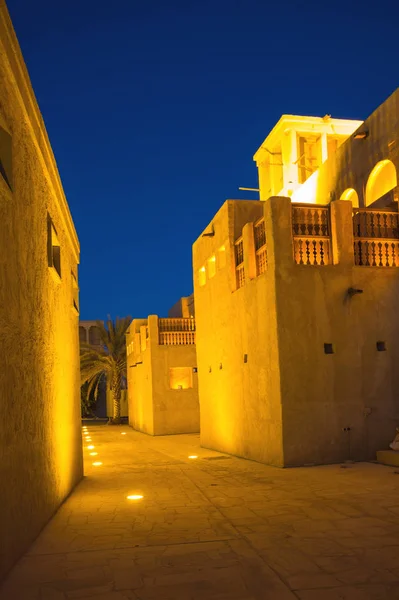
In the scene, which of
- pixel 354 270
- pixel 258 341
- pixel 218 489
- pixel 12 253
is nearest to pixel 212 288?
pixel 258 341

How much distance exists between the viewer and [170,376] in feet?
76.4

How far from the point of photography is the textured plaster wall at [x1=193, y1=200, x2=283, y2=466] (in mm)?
11195

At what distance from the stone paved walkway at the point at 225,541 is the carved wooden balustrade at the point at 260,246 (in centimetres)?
428

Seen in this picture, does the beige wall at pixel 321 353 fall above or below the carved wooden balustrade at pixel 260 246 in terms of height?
below

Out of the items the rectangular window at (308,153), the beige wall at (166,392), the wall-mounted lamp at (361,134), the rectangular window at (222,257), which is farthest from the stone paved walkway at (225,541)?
the rectangular window at (308,153)

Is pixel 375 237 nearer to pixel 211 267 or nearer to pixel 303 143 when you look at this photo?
pixel 211 267

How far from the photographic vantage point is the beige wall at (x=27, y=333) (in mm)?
4598

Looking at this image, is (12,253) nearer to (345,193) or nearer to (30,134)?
(30,134)

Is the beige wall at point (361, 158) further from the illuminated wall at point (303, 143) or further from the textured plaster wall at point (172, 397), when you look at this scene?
the textured plaster wall at point (172, 397)

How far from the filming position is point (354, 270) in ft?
37.0

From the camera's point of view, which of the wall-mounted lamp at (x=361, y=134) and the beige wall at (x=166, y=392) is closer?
the wall-mounted lamp at (x=361, y=134)

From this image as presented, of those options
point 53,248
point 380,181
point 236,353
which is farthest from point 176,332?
point 53,248

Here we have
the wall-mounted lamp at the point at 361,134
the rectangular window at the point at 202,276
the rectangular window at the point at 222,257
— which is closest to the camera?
the wall-mounted lamp at the point at 361,134

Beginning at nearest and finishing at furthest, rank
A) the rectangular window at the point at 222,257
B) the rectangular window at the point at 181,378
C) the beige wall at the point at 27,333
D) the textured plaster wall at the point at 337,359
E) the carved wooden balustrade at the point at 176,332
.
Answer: the beige wall at the point at 27,333 < the textured plaster wall at the point at 337,359 < the rectangular window at the point at 222,257 < the carved wooden balustrade at the point at 176,332 < the rectangular window at the point at 181,378
